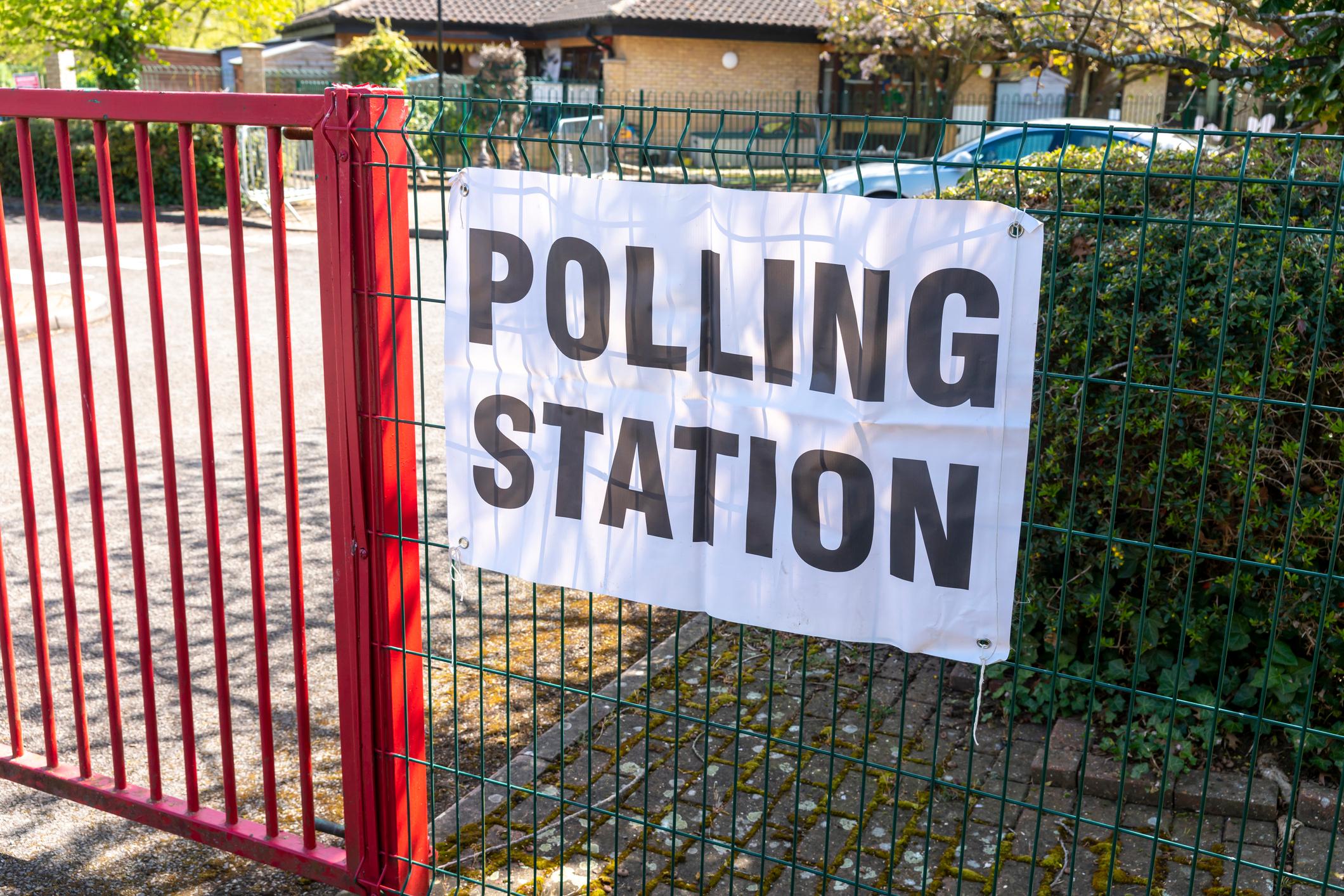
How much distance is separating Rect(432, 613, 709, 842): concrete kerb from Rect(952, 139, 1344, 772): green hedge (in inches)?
49.6

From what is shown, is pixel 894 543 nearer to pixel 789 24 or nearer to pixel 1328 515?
pixel 1328 515

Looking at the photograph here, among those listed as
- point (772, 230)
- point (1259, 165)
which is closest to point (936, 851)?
point (772, 230)

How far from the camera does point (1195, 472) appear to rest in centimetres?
363

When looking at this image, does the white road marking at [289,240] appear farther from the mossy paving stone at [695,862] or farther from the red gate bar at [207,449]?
the mossy paving stone at [695,862]

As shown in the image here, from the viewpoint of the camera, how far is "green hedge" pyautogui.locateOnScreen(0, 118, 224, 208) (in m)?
20.0

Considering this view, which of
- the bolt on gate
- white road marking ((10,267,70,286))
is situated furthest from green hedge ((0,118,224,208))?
the bolt on gate

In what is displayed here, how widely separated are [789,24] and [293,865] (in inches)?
1217

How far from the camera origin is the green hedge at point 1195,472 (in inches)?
139

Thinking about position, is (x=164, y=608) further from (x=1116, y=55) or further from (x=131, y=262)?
(x=131, y=262)

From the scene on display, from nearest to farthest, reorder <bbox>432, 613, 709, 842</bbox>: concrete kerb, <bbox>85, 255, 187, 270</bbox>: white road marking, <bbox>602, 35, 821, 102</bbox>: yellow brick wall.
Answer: <bbox>432, 613, 709, 842</bbox>: concrete kerb < <bbox>85, 255, 187, 270</bbox>: white road marking < <bbox>602, 35, 821, 102</bbox>: yellow brick wall

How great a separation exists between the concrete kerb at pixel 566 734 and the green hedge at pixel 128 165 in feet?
55.1

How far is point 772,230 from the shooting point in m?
2.38

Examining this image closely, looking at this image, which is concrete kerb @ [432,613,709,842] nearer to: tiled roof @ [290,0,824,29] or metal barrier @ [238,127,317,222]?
metal barrier @ [238,127,317,222]

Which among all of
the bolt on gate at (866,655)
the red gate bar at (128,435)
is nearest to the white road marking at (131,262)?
the bolt on gate at (866,655)
